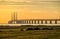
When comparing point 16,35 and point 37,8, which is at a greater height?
point 37,8

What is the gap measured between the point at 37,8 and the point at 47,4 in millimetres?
234

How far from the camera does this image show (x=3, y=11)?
3.25 meters

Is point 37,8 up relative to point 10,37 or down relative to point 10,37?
up

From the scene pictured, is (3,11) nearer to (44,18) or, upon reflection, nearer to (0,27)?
(0,27)

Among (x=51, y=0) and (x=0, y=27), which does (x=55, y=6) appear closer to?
(x=51, y=0)

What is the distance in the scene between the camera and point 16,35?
7.85 ft

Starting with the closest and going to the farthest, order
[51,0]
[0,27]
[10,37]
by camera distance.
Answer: [10,37] → [0,27] → [51,0]

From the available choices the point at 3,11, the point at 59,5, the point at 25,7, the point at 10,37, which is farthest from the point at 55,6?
the point at 10,37

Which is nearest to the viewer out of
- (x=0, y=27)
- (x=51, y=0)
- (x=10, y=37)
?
(x=10, y=37)

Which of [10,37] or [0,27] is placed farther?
[0,27]

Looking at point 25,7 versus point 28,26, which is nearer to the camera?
point 28,26

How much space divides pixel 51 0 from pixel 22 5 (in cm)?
63

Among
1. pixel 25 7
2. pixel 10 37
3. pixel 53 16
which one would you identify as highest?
pixel 25 7

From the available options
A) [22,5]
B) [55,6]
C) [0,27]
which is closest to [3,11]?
[22,5]
